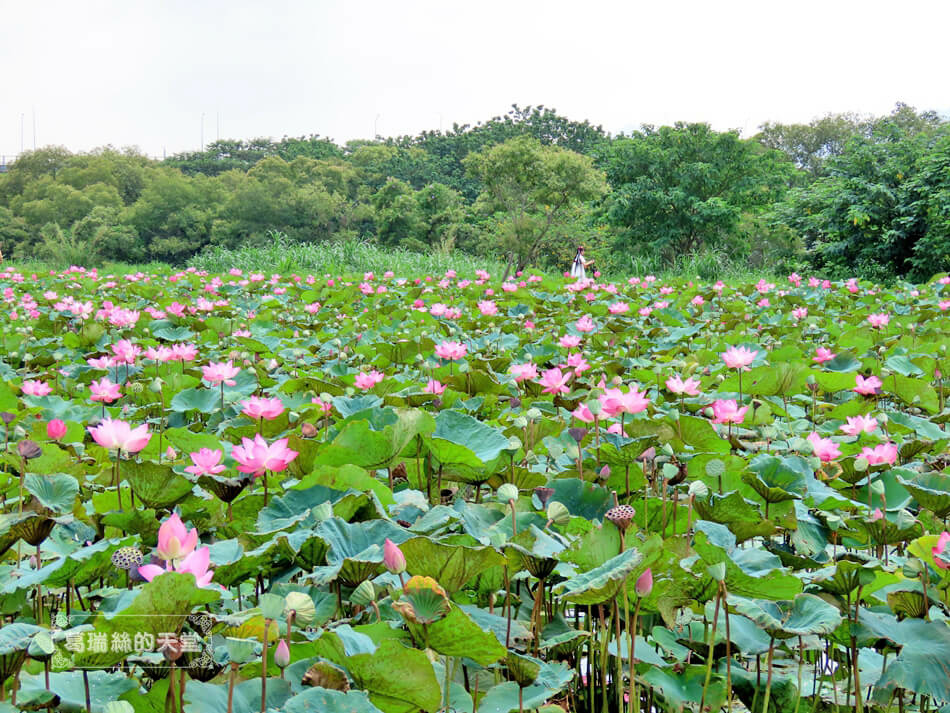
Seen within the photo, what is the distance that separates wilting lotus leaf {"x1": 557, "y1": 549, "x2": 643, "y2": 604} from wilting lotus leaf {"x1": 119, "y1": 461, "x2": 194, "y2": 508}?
56 centimetres

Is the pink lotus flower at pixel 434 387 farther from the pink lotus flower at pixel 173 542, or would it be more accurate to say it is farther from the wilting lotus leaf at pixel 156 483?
the pink lotus flower at pixel 173 542

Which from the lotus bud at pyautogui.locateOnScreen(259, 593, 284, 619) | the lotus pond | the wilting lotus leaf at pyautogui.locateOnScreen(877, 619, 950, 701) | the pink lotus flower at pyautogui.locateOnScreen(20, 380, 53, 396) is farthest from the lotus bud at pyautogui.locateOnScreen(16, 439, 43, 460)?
the wilting lotus leaf at pyautogui.locateOnScreen(877, 619, 950, 701)

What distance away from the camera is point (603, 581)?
72cm

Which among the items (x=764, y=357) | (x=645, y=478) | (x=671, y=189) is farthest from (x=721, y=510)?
(x=671, y=189)

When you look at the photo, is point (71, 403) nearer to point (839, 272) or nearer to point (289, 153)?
point (839, 272)

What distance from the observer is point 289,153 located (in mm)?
36344

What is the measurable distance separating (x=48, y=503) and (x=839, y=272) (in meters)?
10.1

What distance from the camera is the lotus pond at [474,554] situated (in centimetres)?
70

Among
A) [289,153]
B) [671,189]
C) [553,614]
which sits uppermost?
[289,153]

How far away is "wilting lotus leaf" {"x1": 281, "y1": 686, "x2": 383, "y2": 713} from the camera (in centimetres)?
61

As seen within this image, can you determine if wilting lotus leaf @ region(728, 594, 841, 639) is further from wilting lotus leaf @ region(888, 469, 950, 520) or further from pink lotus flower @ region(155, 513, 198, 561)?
pink lotus flower @ region(155, 513, 198, 561)

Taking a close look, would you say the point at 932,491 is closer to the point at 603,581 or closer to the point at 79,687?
the point at 603,581

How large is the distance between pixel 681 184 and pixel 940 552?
625 inches

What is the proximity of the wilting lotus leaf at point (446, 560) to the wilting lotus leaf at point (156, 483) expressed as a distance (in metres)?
0.42
